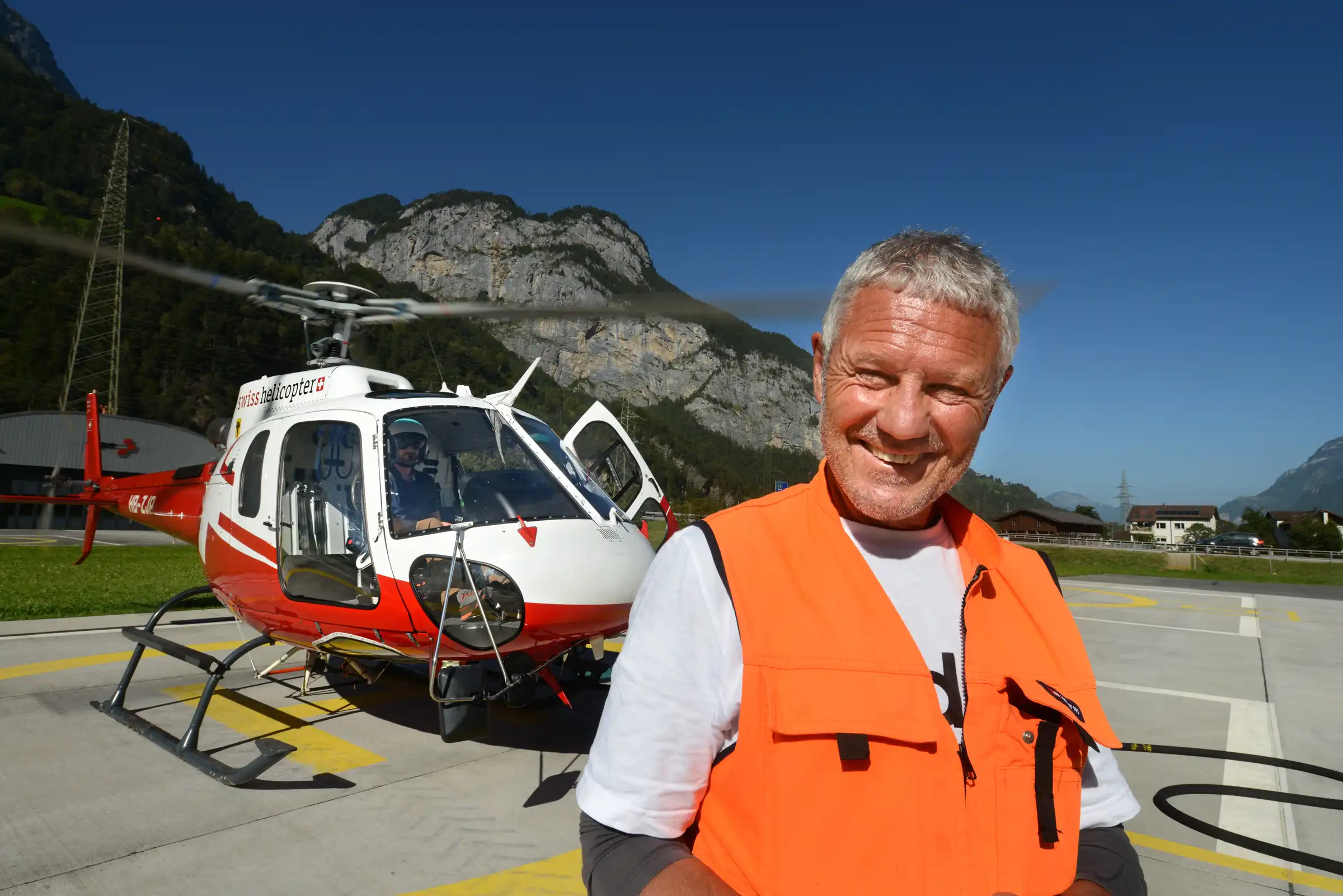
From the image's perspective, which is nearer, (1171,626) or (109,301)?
(1171,626)

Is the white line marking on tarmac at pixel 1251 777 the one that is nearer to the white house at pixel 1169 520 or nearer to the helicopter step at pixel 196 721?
the helicopter step at pixel 196 721

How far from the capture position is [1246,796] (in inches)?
177

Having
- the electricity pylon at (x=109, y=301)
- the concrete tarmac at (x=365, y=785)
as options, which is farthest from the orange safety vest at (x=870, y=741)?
the electricity pylon at (x=109, y=301)

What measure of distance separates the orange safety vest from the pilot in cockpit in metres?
3.59

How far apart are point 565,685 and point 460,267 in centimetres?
14822

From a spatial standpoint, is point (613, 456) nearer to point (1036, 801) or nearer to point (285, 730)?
point (285, 730)

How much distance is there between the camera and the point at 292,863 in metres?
3.38

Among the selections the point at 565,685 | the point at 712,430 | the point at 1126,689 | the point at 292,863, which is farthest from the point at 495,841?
the point at 712,430

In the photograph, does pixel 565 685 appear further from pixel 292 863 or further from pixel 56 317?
pixel 56 317

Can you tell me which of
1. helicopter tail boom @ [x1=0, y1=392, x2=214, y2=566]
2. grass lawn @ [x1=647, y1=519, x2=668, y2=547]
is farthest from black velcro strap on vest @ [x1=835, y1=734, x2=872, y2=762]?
helicopter tail boom @ [x1=0, y1=392, x2=214, y2=566]

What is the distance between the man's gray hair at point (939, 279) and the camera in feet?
4.30

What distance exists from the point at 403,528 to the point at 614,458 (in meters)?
2.23

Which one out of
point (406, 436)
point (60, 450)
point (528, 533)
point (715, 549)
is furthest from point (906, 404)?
point (60, 450)

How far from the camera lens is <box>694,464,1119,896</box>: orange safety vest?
1091 millimetres
